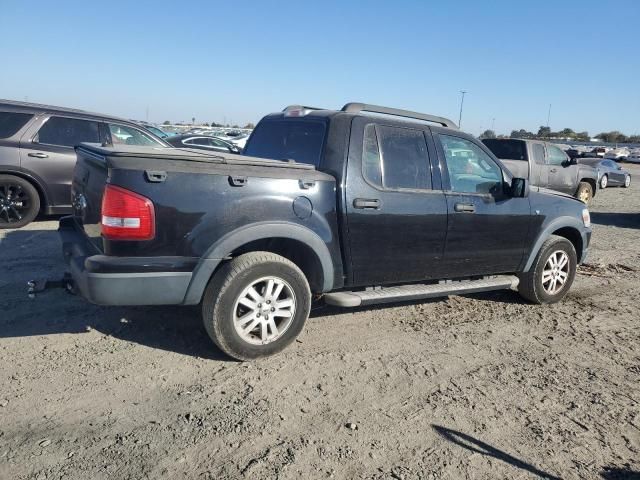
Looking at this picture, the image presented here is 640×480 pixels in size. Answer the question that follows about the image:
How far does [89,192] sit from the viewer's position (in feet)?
12.5

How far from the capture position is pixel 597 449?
302 centimetres

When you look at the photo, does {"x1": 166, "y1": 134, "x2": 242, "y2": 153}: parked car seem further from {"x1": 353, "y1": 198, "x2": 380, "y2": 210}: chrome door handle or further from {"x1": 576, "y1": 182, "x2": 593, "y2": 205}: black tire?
{"x1": 353, "y1": 198, "x2": 380, "y2": 210}: chrome door handle

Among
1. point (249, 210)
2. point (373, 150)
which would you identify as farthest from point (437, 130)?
point (249, 210)

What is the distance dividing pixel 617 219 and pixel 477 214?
9.19m

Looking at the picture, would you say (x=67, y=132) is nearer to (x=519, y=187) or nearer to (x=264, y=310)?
(x=264, y=310)

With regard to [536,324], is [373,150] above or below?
above

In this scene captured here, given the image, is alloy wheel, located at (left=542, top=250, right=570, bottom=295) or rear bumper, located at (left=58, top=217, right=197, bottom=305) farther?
alloy wheel, located at (left=542, top=250, right=570, bottom=295)

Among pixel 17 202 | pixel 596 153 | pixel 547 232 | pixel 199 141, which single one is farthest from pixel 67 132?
pixel 596 153

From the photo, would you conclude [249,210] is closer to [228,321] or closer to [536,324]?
[228,321]

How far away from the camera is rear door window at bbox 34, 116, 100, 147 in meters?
7.63

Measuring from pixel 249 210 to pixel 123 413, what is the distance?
1.49 m

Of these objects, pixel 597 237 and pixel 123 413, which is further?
pixel 597 237

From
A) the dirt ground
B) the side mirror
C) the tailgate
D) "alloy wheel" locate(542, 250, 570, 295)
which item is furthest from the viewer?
"alloy wheel" locate(542, 250, 570, 295)

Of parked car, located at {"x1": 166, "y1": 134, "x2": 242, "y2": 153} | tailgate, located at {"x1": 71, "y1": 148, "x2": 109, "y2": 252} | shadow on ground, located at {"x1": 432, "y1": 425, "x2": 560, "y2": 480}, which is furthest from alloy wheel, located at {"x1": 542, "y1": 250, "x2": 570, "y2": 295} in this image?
parked car, located at {"x1": 166, "y1": 134, "x2": 242, "y2": 153}
